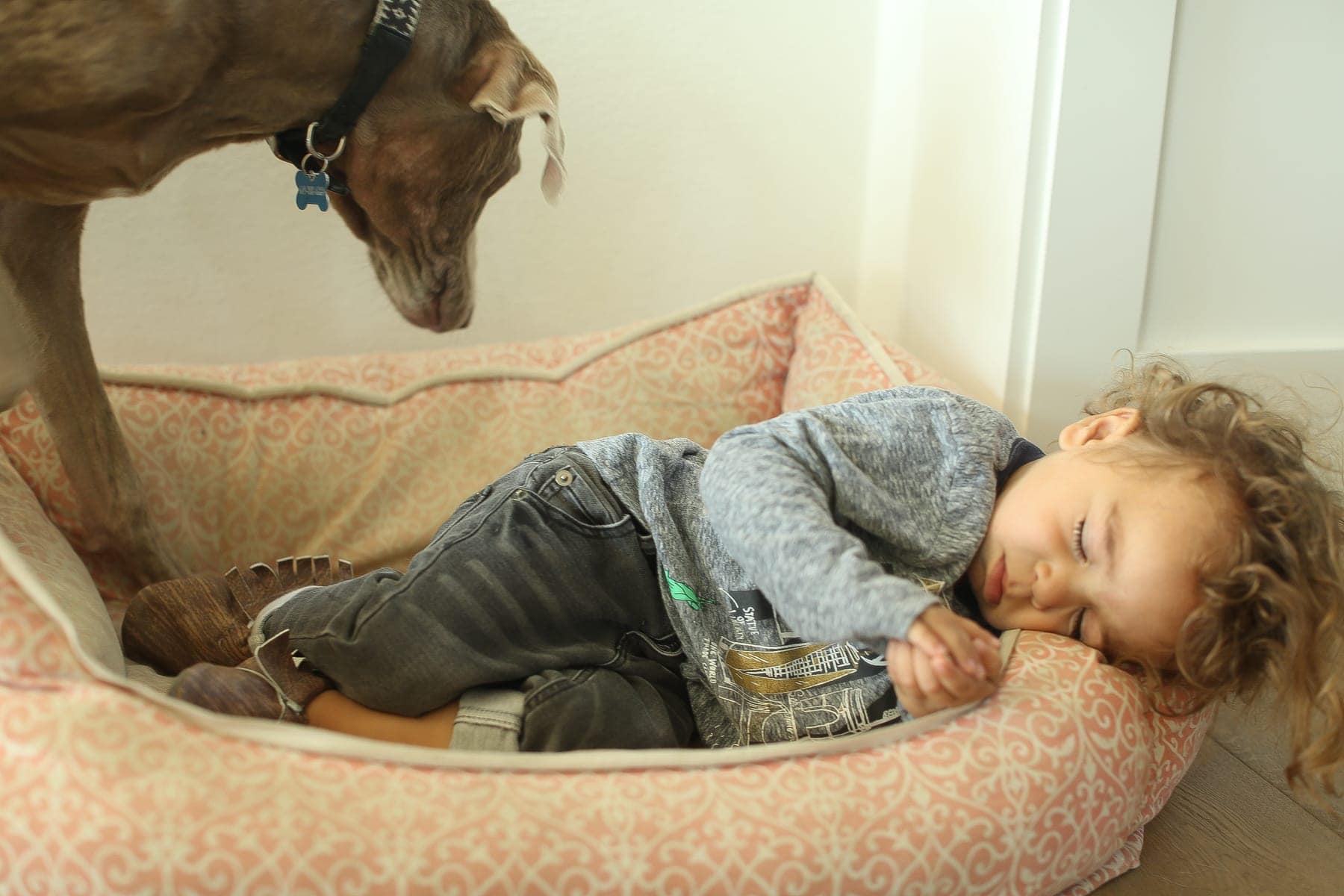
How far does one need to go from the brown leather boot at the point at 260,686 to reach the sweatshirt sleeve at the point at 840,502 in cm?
47

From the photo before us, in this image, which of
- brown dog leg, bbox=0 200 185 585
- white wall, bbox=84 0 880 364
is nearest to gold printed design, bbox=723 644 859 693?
brown dog leg, bbox=0 200 185 585

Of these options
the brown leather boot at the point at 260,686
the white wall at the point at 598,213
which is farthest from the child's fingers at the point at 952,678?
the white wall at the point at 598,213

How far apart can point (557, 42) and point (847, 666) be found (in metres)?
1.36

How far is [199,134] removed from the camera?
1.21m

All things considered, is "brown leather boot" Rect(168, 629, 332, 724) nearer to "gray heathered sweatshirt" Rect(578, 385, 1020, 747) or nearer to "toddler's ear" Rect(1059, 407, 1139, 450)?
"gray heathered sweatshirt" Rect(578, 385, 1020, 747)

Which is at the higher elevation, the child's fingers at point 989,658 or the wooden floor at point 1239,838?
the child's fingers at point 989,658

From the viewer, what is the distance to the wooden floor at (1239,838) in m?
1.10

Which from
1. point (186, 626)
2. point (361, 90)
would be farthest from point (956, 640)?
point (361, 90)

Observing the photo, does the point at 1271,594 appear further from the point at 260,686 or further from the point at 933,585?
the point at 260,686

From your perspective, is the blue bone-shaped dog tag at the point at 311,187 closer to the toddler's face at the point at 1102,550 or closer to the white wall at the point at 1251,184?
the toddler's face at the point at 1102,550

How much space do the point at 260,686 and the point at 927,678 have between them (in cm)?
64

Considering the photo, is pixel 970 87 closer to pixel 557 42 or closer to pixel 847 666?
pixel 557 42

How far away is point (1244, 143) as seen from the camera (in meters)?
1.66

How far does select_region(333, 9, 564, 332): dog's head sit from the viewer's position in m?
1.30
